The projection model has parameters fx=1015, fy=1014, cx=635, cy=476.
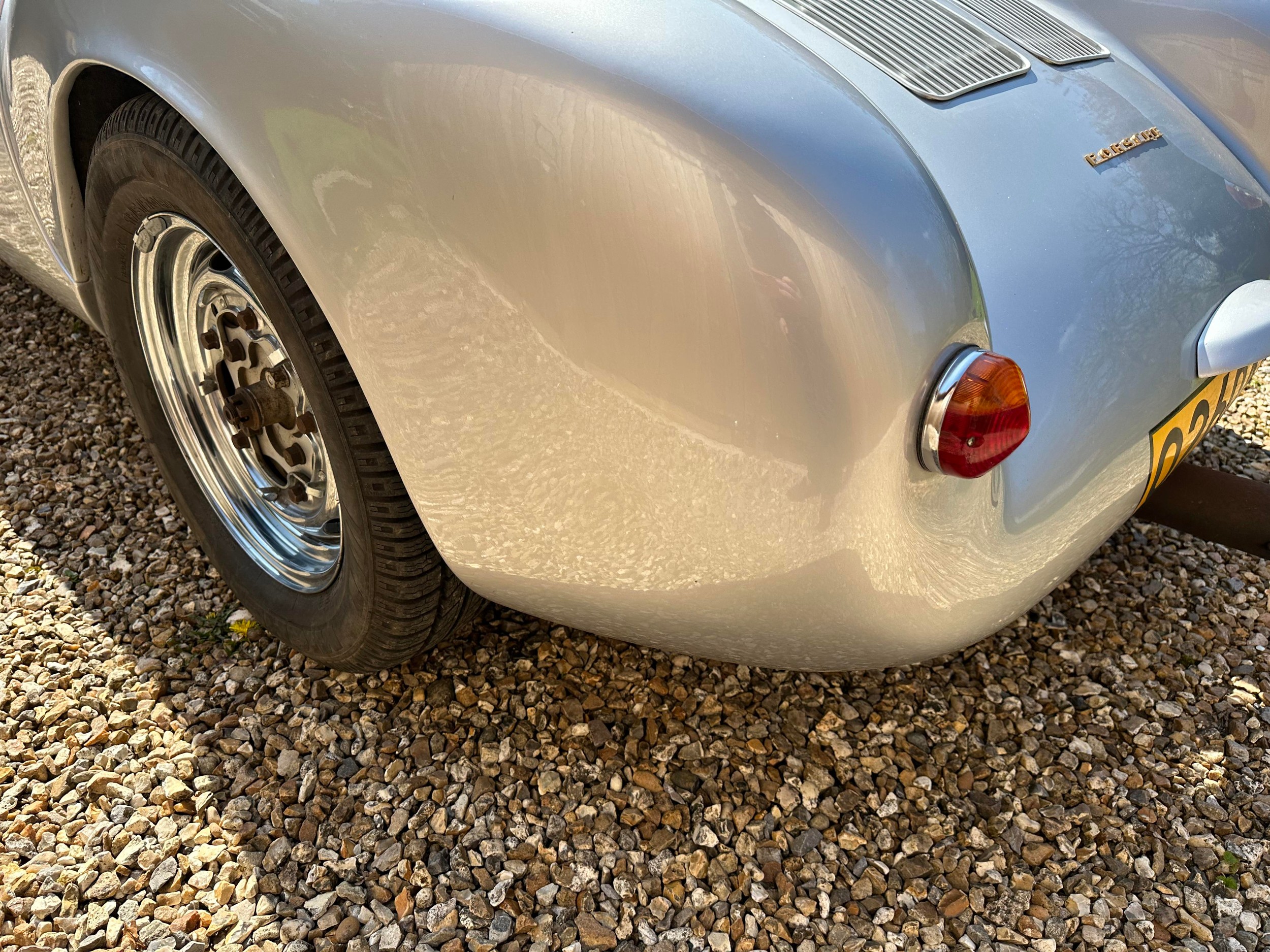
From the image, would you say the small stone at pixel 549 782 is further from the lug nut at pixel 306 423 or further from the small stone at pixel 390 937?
the lug nut at pixel 306 423

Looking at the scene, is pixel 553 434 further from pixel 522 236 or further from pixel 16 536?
pixel 16 536

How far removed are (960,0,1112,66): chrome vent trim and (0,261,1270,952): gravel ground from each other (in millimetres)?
1263

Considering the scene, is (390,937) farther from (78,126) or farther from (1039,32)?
(1039,32)

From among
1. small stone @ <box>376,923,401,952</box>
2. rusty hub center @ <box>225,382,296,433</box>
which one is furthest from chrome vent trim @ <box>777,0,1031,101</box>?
small stone @ <box>376,923,401,952</box>

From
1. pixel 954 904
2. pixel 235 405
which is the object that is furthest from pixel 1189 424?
pixel 235 405

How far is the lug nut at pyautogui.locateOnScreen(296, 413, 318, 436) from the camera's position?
194cm

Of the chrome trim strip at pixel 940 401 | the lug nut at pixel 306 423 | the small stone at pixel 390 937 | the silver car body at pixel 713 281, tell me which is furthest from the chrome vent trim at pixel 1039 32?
the small stone at pixel 390 937

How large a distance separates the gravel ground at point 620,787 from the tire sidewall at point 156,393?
0.61ft

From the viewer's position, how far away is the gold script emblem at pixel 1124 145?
155 centimetres

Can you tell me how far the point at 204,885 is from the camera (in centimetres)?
183

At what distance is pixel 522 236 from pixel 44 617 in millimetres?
1772

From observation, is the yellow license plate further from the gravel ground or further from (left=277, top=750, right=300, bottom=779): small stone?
(left=277, top=750, right=300, bottom=779): small stone

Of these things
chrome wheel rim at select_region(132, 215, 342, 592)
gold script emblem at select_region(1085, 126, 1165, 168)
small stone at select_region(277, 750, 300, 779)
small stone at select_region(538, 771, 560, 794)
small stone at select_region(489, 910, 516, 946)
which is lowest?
small stone at select_region(277, 750, 300, 779)

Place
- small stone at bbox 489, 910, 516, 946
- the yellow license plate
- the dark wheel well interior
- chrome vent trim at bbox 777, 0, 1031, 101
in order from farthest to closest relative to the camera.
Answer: the dark wheel well interior
small stone at bbox 489, 910, 516, 946
the yellow license plate
chrome vent trim at bbox 777, 0, 1031, 101
